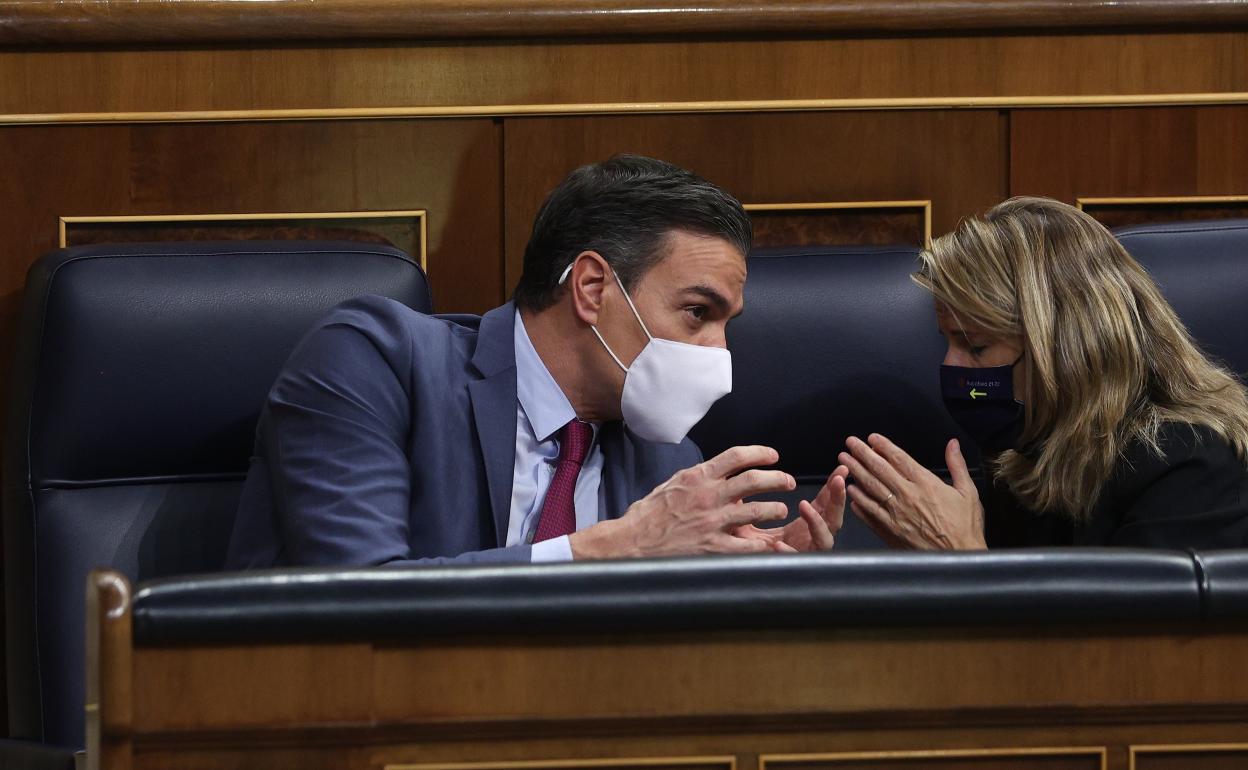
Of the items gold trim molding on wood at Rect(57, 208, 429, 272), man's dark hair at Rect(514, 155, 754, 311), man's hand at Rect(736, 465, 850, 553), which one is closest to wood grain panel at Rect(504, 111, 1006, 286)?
gold trim molding on wood at Rect(57, 208, 429, 272)

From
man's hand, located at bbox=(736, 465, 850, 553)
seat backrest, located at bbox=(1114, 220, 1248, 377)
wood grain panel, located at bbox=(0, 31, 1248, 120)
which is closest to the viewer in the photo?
man's hand, located at bbox=(736, 465, 850, 553)

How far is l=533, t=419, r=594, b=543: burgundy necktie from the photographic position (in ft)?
5.24

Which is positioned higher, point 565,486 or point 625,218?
point 625,218

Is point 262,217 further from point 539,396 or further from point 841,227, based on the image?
point 841,227

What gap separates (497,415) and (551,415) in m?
0.09

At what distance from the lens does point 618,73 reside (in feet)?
6.33

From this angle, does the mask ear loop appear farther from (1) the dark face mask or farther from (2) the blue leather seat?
(1) the dark face mask

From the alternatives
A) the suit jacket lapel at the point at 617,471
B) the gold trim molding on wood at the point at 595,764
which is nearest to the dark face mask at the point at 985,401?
the suit jacket lapel at the point at 617,471

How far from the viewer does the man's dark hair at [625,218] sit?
1659 mm

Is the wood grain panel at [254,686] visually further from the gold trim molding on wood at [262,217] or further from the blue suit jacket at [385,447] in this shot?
the gold trim molding on wood at [262,217]

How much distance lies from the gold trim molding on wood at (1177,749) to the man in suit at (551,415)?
627 millimetres

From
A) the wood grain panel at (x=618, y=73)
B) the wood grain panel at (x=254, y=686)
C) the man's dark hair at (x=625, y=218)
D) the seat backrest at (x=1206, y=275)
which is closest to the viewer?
the wood grain panel at (x=254, y=686)

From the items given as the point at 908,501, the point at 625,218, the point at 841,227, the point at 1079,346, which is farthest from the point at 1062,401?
the point at 625,218

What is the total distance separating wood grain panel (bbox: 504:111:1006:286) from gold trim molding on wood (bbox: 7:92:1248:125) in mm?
13
